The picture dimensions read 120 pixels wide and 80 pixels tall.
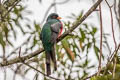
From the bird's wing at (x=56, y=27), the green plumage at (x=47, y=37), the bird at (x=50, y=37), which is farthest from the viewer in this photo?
the bird's wing at (x=56, y=27)

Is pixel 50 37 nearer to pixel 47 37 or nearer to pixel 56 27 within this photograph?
pixel 47 37

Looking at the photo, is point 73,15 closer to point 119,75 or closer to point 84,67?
point 84,67

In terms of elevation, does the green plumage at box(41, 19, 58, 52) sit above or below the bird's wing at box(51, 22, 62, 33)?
below

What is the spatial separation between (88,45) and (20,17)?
4.94 feet

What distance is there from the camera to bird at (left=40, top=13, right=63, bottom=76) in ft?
16.2

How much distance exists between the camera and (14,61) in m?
4.62

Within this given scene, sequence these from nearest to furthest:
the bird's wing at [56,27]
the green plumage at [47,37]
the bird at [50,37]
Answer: the bird at [50,37], the green plumage at [47,37], the bird's wing at [56,27]

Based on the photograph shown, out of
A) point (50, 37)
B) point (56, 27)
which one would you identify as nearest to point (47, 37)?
point (50, 37)

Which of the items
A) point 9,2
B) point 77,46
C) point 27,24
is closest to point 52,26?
point 77,46

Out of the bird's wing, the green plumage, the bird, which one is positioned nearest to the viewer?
the bird

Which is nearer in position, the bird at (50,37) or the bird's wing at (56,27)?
the bird at (50,37)

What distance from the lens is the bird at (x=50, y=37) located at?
16.2ft

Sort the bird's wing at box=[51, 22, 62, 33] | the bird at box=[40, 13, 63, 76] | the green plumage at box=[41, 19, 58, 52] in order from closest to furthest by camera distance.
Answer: the bird at box=[40, 13, 63, 76]
the green plumage at box=[41, 19, 58, 52]
the bird's wing at box=[51, 22, 62, 33]

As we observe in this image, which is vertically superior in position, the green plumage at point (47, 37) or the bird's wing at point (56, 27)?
the bird's wing at point (56, 27)
